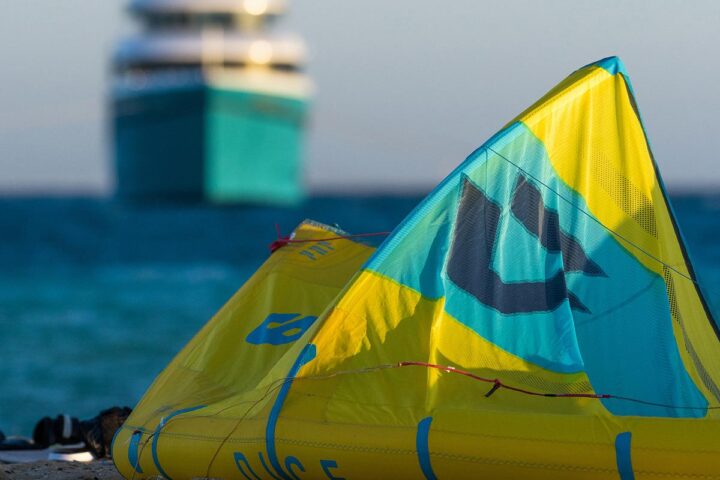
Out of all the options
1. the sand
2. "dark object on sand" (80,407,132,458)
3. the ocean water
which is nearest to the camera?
the sand

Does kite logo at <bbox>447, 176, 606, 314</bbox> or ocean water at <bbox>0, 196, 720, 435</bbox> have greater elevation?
kite logo at <bbox>447, 176, 606, 314</bbox>

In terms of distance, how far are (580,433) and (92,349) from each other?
11374 millimetres

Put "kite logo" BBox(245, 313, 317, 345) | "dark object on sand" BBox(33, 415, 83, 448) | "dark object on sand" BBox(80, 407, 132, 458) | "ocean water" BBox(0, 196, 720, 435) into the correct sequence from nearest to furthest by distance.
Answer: "kite logo" BBox(245, 313, 317, 345)
"dark object on sand" BBox(80, 407, 132, 458)
"dark object on sand" BBox(33, 415, 83, 448)
"ocean water" BBox(0, 196, 720, 435)

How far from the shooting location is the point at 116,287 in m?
23.7

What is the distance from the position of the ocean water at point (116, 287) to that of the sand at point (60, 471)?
4.15 metres

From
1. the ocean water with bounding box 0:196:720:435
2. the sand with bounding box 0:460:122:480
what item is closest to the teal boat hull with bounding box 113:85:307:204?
the ocean water with bounding box 0:196:720:435

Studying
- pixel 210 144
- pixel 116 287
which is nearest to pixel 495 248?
pixel 116 287

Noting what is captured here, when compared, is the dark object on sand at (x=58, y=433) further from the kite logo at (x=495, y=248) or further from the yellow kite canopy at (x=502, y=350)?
the kite logo at (x=495, y=248)

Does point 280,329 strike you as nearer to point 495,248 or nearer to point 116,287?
point 495,248

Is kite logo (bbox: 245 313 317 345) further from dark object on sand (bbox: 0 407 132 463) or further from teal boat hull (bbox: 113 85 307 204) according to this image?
teal boat hull (bbox: 113 85 307 204)

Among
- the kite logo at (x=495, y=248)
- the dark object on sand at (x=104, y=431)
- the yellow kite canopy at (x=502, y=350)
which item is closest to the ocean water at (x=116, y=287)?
the dark object on sand at (x=104, y=431)

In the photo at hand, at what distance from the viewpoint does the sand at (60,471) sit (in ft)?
19.0

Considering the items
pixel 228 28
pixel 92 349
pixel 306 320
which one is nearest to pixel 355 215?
pixel 228 28

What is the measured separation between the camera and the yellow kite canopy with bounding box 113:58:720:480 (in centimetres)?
460
